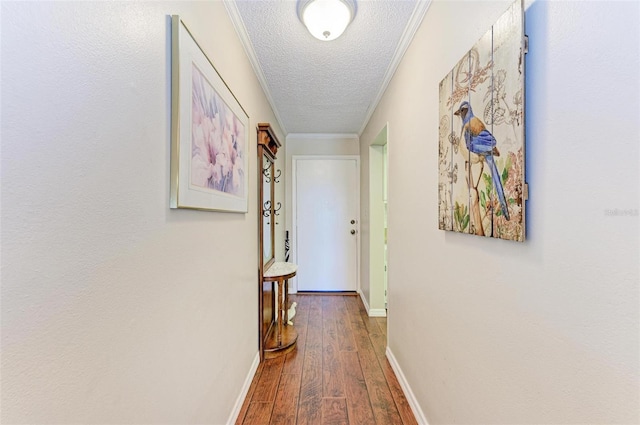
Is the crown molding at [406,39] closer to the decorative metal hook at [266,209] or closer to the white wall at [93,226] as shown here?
the white wall at [93,226]

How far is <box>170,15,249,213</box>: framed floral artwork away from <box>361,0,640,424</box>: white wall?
1.05 metres

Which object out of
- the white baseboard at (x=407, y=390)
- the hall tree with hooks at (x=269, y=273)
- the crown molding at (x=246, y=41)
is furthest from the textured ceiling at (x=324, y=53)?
the white baseboard at (x=407, y=390)

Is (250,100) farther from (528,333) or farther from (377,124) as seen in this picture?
(528,333)

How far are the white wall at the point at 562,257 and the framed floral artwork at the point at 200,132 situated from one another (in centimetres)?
105

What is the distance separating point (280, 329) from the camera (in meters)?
2.41

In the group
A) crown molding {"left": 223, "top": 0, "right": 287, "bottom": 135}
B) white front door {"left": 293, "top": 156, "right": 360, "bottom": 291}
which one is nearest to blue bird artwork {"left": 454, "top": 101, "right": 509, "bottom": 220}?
crown molding {"left": 223, "top": 0, "right": 287, "bottom": 135}

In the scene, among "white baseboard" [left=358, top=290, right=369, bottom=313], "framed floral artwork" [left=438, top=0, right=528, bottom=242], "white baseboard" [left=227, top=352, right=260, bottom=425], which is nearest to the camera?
"framed floral artwork" [left=438, top=0, right=528, bottom=242]

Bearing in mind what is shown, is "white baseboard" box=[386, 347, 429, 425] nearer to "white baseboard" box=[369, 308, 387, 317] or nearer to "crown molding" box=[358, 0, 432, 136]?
"white baseboard" box=[369, 308, 387, 317]

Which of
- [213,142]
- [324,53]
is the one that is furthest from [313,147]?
[213,142]

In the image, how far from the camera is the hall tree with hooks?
2246 millimetres

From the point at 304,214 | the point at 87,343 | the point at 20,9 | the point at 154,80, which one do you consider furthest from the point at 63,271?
the point at 304,214

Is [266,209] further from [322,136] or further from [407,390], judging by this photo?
[322,136]

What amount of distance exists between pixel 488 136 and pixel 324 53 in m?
1.45

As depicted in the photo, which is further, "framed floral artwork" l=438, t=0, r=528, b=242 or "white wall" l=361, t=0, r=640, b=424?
"framed floral artwork" l=438, t=0, r=528, b=242
